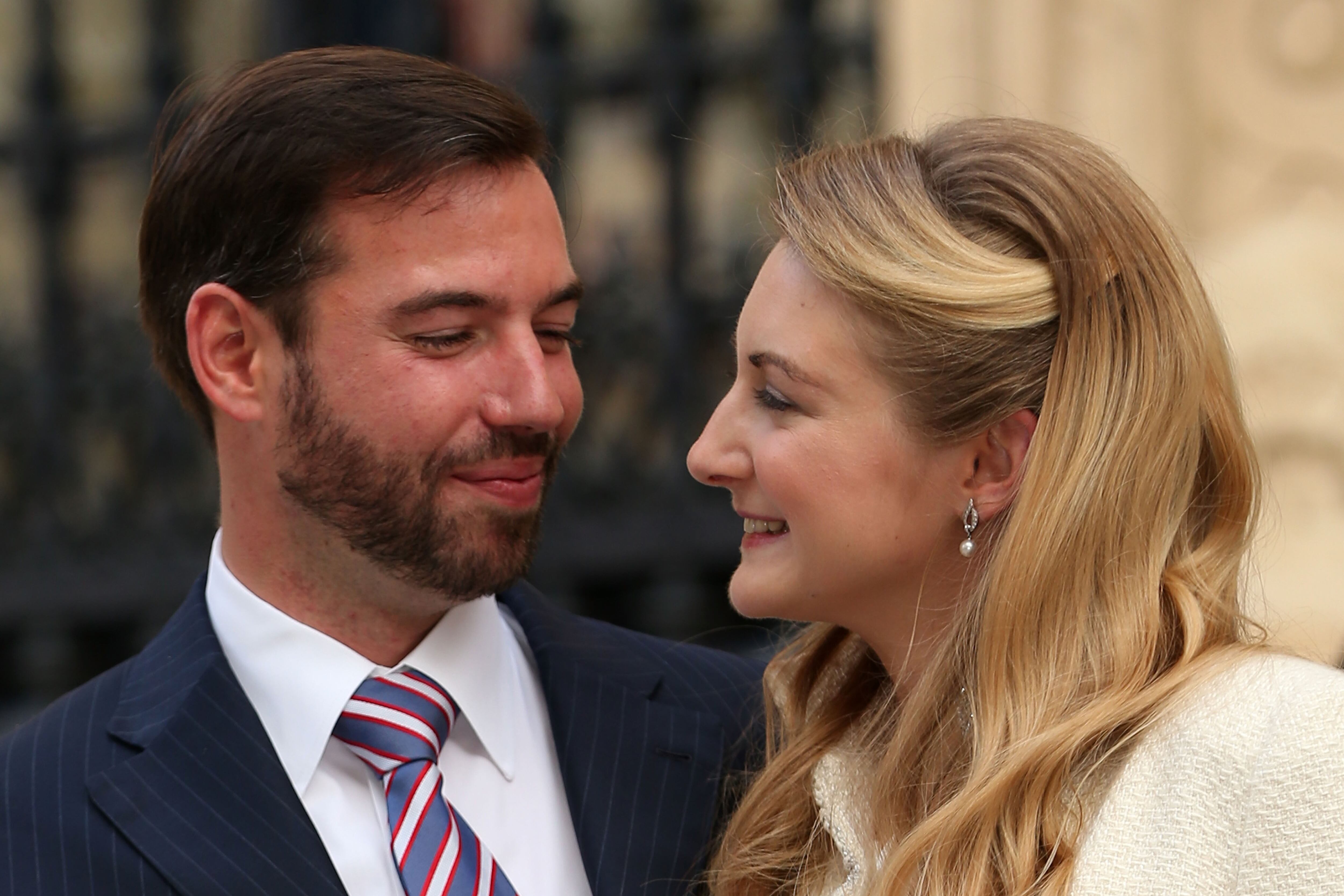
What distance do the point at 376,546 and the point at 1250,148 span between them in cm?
261

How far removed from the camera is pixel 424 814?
2406mm

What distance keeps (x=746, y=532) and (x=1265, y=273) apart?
1.98 meters

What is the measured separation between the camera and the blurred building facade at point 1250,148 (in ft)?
12.6

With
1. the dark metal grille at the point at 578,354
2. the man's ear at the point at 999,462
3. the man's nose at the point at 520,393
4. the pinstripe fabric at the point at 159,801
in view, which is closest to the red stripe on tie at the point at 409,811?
the pinstripe fabric at the point at 159,801

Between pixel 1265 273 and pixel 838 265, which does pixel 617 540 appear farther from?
pixel 838 265

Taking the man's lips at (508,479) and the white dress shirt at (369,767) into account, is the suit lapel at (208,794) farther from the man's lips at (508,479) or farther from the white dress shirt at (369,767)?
the man's lips at (508,479)

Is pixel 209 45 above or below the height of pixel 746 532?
above

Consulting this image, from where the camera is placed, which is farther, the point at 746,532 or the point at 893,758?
the point at 746,532

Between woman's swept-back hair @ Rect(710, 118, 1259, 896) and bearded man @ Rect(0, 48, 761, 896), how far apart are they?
49 centimetres

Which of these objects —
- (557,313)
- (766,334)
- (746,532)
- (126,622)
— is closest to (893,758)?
(746,532)

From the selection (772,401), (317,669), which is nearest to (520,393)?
(772,401)

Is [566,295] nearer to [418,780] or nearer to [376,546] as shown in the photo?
[376,546]

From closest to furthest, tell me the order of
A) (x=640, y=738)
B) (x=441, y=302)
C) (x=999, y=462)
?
(x=999, y=462) → (x=441, y=302) → (x=640, y=738)

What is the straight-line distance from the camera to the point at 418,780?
244 cm
